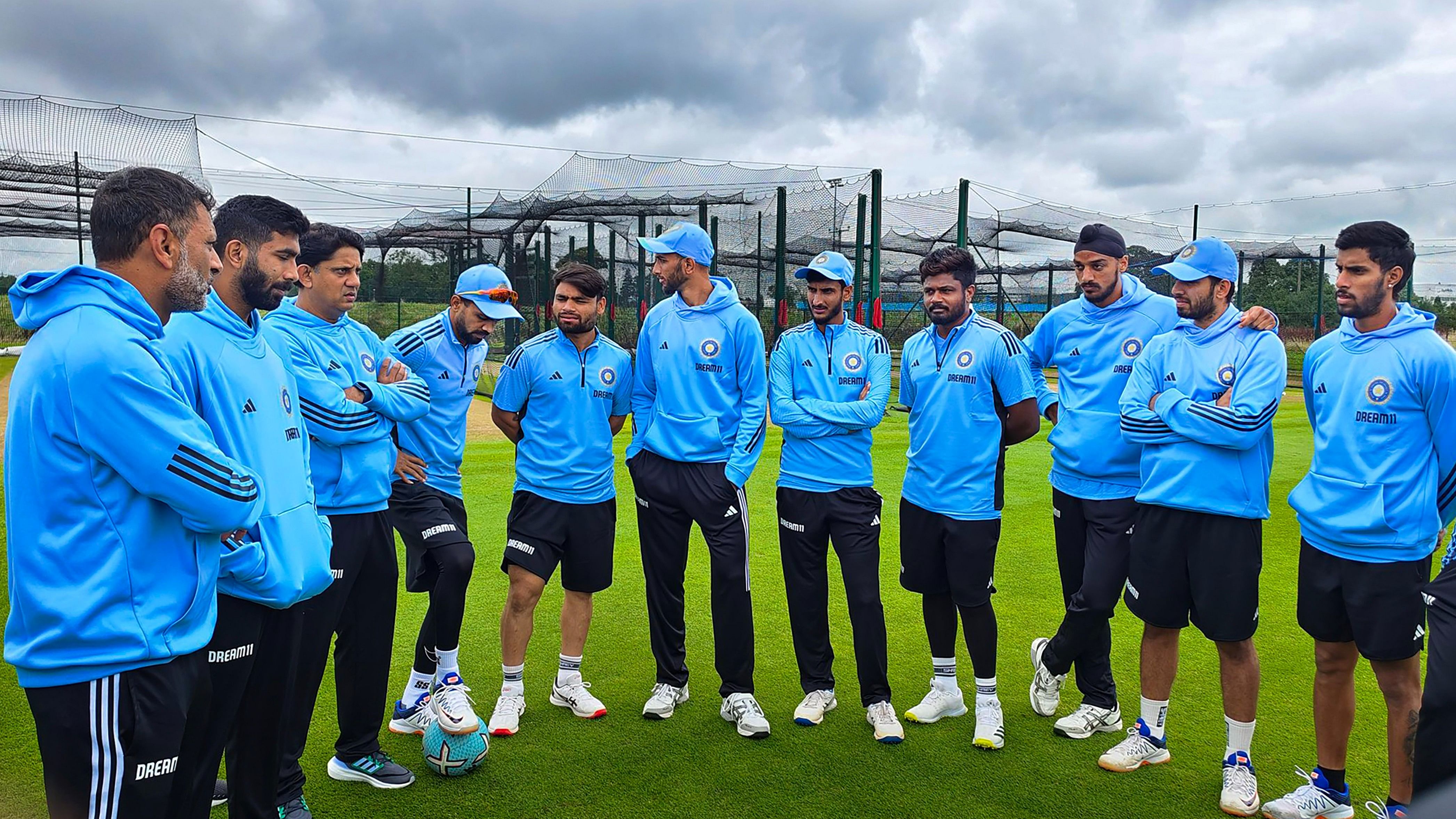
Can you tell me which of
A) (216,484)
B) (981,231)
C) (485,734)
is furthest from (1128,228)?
(216,484)

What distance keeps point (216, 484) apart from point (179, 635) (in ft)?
1.16

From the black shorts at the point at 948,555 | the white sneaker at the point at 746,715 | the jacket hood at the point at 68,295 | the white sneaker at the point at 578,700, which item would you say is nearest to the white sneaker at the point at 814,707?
the white sneaker at the point at 746,715

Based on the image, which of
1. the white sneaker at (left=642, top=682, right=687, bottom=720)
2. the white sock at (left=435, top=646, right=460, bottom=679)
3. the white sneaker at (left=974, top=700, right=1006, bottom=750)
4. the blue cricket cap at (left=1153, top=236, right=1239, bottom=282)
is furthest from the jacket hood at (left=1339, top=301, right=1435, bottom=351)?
the white sock at (left=435, top=646, right=460, bottom=679)

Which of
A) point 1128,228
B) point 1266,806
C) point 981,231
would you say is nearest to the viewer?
point 1266,806

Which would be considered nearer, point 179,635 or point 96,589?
point 96,589

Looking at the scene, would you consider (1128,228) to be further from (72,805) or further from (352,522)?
(72,805)

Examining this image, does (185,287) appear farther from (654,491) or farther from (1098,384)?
(1098,384)

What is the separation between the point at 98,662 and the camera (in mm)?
1946

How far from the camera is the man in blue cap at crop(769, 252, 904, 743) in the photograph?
4207 mm

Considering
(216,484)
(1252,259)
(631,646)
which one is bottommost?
(631,646)

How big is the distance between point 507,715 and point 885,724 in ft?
5.46

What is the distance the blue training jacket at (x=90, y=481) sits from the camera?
1918 mm

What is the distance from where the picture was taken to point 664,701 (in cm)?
433

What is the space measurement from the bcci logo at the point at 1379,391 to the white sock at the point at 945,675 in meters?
1.99
